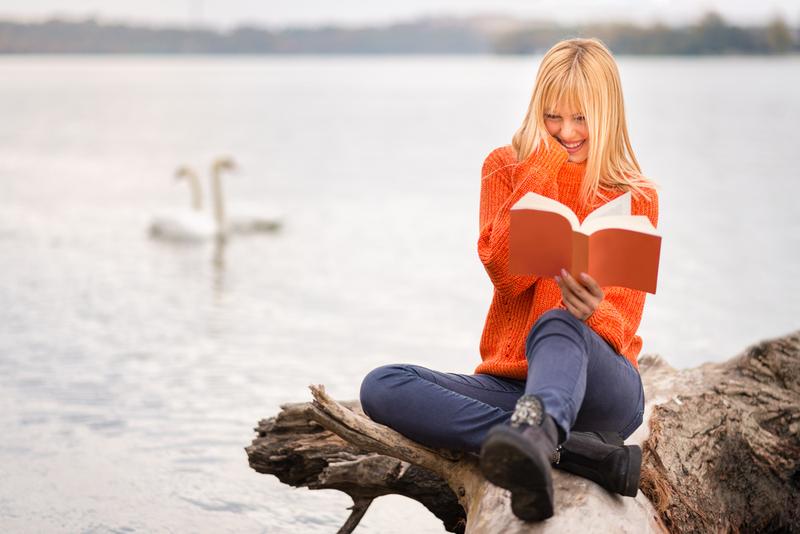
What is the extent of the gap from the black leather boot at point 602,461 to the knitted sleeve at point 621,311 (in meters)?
0.38

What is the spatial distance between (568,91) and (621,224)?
2.43ft

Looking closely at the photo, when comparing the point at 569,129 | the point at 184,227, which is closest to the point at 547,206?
the point at 569,129

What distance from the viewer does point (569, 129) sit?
4.41 metres

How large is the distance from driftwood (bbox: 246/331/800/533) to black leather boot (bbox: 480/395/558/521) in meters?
0.55

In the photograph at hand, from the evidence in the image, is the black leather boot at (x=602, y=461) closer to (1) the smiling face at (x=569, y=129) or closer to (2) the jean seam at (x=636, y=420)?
(2) the jean seam at (x=636, y=420)

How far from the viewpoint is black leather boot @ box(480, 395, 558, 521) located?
11.4 feet

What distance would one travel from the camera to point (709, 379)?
542cm

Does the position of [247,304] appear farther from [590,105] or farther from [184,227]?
[590,105]

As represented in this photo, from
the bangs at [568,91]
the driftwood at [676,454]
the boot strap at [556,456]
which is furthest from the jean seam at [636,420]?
the bangs at [568,91]

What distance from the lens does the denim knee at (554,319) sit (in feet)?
13.2

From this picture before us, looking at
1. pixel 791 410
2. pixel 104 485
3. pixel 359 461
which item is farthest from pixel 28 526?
pixel 791 410

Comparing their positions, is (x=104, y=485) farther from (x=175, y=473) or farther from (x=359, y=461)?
(x=359, y=461)

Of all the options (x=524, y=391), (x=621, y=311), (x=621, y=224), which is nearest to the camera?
(x=621, y=224)

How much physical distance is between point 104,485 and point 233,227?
10.6 metres
